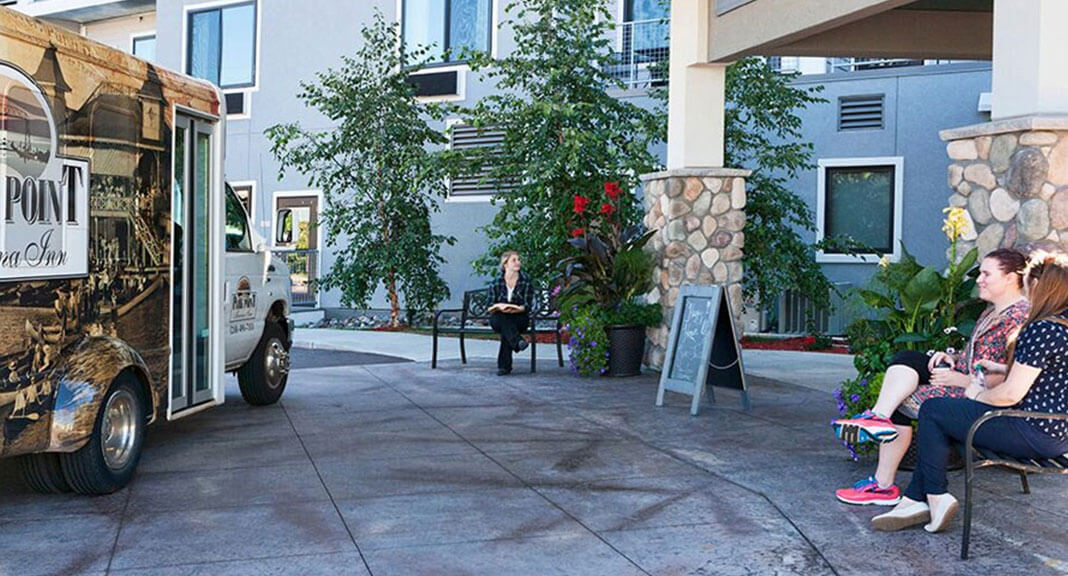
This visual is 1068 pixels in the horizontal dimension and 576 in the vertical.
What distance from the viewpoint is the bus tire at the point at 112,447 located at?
6.51m

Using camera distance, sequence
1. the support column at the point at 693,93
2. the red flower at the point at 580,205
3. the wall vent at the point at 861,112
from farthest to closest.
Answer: the wall vent at the point at 861,112 < the red flower at the point at 580,205 < the support column at the point at 693,93

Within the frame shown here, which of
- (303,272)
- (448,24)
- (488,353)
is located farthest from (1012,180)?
(303,272)

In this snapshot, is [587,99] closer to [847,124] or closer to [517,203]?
[517,203]

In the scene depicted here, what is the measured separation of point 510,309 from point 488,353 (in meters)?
2.56

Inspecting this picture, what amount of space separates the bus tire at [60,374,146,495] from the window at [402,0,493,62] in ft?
44.4

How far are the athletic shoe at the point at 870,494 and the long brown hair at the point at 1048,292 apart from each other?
113cm

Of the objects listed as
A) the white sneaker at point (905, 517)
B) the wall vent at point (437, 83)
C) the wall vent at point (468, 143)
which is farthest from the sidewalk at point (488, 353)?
the white sneaker at point (905, 517)

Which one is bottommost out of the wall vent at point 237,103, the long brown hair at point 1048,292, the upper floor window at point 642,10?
the long brown hair at point 1048,292

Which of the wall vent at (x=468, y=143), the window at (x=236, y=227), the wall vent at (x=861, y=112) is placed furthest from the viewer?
the wall vent at (x=468, y=143)

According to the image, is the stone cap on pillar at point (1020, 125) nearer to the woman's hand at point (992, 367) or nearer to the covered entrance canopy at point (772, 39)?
the woman's hand at point (992, 367)

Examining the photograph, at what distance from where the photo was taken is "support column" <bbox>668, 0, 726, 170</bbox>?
11.7 metres

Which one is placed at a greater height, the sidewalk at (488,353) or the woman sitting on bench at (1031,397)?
the woman sitting on bench at (1031,397)

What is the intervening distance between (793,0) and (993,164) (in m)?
3.25

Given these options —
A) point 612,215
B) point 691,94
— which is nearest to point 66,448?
point 691,94
